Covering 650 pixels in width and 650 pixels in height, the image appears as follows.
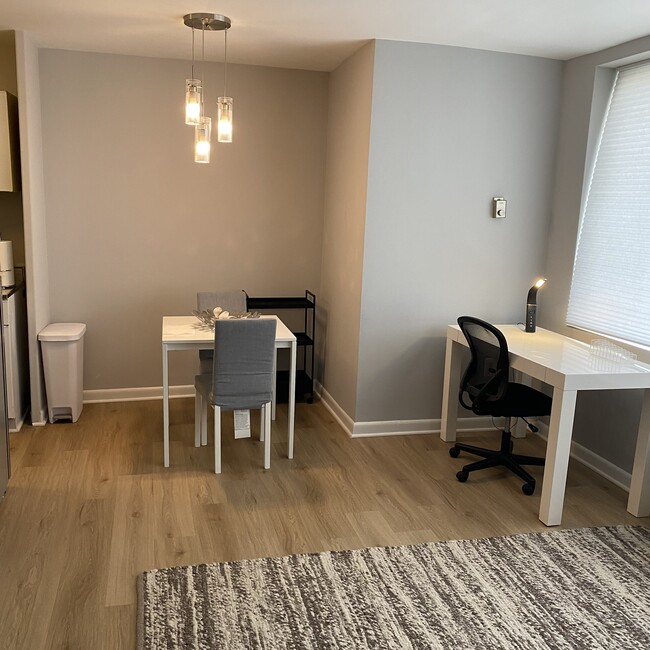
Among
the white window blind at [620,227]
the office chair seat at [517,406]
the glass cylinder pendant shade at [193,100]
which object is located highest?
the glass cylinder pendant shade at [193,100]

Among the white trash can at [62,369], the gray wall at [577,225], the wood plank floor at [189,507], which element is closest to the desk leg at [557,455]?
the wood plank floor at [189,507]

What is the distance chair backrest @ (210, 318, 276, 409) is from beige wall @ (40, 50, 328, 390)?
154cm

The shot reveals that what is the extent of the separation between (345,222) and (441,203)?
2.26ft

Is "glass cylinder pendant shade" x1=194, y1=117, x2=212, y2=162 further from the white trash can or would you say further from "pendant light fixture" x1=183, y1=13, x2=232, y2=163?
the white trash can

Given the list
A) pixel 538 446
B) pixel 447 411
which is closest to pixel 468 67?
pixel 447 411

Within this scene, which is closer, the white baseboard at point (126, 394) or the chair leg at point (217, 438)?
the chair leg at point (217, 438)

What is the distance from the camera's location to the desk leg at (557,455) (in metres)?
3.14

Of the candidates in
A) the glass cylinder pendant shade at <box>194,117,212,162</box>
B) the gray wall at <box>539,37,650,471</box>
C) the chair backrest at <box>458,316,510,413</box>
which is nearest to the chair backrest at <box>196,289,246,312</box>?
the glass cylinder pendant shade at <box>194,117,212,162</box>

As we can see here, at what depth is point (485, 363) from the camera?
361 cm

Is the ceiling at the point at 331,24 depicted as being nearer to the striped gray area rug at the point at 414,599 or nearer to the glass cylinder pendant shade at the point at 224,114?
the glass cylinder pendant shade at the point at 224,114

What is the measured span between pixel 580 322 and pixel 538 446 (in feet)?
2.89

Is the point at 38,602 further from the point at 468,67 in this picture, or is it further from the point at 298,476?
the point at 468,67

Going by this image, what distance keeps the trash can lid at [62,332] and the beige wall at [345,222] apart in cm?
176

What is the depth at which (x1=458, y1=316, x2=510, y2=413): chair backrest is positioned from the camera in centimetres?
347
